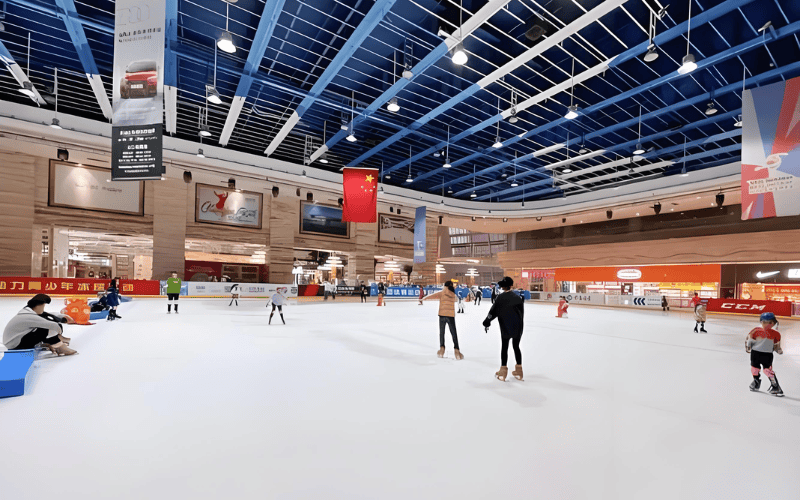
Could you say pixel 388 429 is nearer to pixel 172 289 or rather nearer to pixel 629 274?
pixel 172 289

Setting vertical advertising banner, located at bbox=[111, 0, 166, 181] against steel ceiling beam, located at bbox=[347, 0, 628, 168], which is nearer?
vertical advertising banner, located at bbox=[111, 0, 166, 181]

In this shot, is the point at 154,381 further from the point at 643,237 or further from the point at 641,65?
the point at 643,237

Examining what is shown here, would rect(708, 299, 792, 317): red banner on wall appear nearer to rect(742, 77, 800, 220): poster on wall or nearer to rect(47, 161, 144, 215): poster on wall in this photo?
rect(742, 77, 800, 220): poster on wall

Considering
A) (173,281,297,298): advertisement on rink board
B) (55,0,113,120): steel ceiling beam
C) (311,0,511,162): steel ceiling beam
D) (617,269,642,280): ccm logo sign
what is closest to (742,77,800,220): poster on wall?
(311,0,511,162): steel ceiling beam

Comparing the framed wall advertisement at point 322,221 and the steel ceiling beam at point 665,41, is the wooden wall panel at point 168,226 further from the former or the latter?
the steel ceiling beam at point 665,41

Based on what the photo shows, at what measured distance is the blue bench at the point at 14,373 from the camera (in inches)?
149

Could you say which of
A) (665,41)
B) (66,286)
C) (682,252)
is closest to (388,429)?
(665,41)

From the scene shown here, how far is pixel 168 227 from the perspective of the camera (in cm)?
1970

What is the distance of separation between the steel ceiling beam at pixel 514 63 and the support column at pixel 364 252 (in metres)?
9.86

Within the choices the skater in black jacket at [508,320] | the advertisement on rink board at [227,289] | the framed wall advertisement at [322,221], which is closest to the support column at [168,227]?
the advertisement on rink board at [227,289]

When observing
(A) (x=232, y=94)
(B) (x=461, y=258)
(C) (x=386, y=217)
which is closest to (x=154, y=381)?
(A) (x=232, y=94)

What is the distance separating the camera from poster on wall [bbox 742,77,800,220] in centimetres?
645

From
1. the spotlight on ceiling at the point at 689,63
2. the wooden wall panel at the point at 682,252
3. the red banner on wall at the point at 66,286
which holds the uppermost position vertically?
the spotlight on ceiling at the point at 689,63

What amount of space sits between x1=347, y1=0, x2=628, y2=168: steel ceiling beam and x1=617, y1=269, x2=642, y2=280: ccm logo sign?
20374 millimetres
